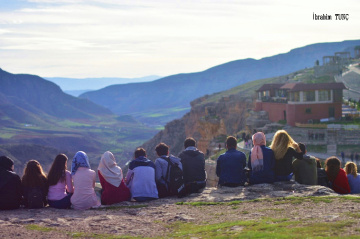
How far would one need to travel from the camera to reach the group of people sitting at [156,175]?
1455 cm

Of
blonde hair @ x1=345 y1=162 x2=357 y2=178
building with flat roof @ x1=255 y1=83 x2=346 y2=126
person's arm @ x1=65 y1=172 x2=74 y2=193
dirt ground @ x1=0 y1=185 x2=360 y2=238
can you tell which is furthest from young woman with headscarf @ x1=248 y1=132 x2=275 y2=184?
building with flat roof @ x1=255 y1=83 x2=346 y2=126

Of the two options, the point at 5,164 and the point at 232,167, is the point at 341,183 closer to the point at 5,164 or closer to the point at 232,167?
the point at 232,167

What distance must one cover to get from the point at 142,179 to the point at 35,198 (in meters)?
3.24

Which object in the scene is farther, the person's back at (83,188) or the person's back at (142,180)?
the person's back at (142,180)

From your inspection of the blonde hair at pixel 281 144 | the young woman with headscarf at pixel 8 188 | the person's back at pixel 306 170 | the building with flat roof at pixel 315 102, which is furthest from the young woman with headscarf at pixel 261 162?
the building with flat roof at pixel 315 102

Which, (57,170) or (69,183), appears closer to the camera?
(57,170)

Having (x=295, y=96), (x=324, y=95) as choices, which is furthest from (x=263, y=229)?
(x=295, y=96)

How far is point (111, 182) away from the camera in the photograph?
602 inches

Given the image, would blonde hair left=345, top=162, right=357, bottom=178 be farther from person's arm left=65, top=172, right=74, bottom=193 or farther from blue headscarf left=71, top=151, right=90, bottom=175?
person's arm left=65, top=172, right=74, bottom=193

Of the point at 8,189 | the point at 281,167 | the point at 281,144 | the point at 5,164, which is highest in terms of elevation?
the point at 281,144

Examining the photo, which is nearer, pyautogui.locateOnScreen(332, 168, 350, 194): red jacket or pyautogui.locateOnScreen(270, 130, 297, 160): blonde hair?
pyautogui.locateOnScreen(332, 168, 350, 194): red jacket

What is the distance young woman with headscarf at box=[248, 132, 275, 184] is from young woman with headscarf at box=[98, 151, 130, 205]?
13.9 ft

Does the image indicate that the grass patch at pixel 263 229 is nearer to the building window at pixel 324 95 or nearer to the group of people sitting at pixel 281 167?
the group of people sitting at pixel 281 167

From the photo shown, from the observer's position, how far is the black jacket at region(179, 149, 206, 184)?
650 inches
